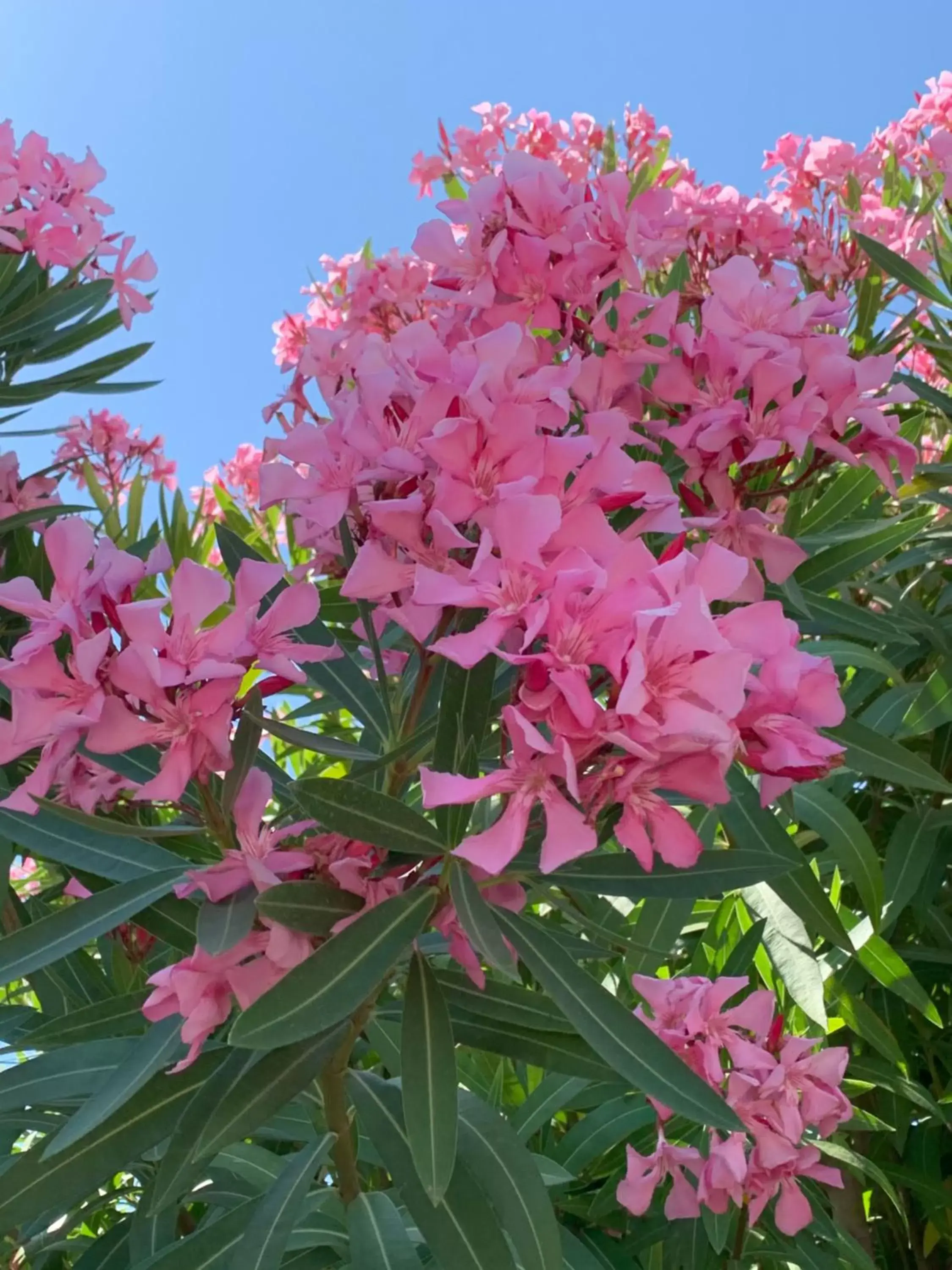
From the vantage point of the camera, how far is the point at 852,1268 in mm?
1352

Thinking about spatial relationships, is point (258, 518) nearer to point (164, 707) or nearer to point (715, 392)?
point (715, 392)

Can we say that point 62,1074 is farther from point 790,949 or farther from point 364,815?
point 790,949

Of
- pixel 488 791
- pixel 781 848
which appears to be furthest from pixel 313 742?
pixel 781 848

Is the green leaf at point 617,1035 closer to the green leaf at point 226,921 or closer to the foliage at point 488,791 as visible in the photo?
the foliage at point 488,791

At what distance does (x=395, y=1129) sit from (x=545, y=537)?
0.51m

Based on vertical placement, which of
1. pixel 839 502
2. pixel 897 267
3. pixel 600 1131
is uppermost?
pixel 897 267

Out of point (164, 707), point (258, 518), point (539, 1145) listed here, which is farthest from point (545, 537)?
point (258, 518)

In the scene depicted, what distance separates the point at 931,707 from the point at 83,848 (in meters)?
1.13

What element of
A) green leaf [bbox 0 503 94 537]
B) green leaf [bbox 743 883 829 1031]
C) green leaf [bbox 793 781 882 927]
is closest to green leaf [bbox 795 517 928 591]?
green leaf [bbox 793 781 882 927]

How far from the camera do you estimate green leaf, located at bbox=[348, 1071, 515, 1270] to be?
751mm

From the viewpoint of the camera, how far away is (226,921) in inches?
25.8

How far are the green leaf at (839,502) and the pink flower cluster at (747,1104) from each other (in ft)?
1.94

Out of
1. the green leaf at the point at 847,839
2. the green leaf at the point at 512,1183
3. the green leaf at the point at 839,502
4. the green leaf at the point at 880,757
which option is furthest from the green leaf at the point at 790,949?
the green leaf at the point at 512,1183

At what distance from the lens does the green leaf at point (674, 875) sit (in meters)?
0.72
